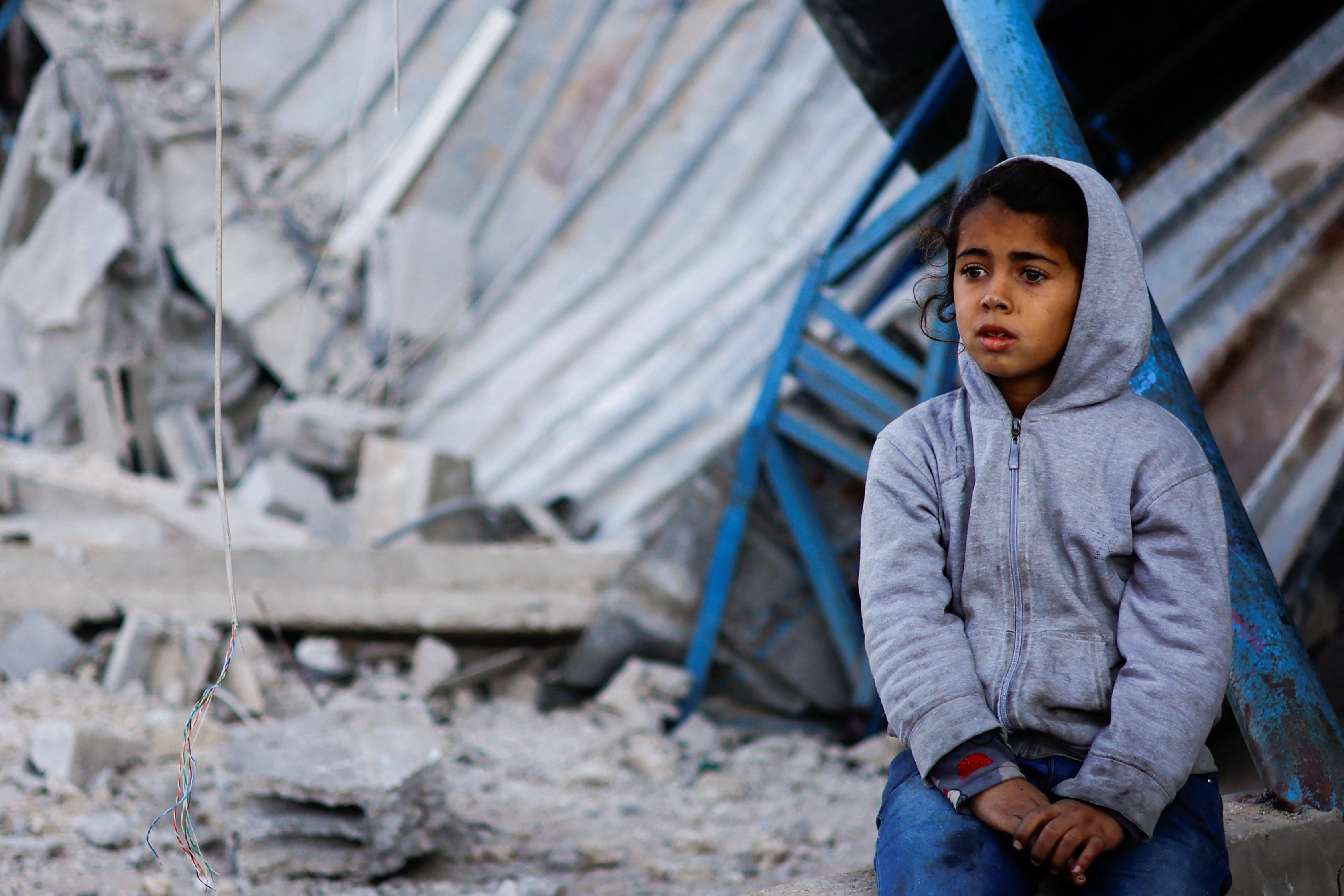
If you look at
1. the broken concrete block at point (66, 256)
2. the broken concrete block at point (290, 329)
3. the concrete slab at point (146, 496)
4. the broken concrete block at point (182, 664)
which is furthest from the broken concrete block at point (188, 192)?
the broken concrete block at point (182, 664)

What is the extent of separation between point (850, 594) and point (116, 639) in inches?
113

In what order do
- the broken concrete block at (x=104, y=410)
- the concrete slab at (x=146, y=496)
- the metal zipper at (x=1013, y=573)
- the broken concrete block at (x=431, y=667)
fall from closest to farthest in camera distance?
1. the metal zipper at (x=1013, y=573)
2. the broken concrete block at (x=431, y=667)
3. the concrete slab at (x=146, y=496)
4. the broken concrete block at (x=104, y=410)

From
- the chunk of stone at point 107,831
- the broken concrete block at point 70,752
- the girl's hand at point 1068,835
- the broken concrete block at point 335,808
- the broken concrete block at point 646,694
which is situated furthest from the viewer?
the broken concrete block at point 646,694

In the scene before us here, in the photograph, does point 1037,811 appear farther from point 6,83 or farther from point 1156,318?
point 6,83

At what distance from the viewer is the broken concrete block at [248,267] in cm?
653

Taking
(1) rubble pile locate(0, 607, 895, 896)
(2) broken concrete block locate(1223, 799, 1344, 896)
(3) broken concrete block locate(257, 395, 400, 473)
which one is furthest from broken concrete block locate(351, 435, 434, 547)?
(2) broken concrete block locate(1223, 799, 1344, 896)

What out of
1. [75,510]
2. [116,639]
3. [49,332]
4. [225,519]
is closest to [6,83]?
[49,332]

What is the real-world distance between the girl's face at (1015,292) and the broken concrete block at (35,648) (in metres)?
3.81

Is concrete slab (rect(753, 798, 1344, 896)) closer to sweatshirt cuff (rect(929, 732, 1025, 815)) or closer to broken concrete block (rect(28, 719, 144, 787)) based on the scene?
sweatshirt cuff (rect(929, 732, 1025, 815))

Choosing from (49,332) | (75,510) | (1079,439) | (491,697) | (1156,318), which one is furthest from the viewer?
(49,332)

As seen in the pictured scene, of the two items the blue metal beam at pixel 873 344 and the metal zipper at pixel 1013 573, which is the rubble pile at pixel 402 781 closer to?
the blue metal beam at pixel 873 344

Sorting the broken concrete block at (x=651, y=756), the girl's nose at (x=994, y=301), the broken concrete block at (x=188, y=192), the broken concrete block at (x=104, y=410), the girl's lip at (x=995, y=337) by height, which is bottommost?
the broken concrete block at (x=651, y=756)

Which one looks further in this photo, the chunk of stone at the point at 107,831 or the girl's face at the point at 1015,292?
the chunk of stone at the point at 107,831

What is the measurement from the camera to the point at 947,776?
4.31 feet
